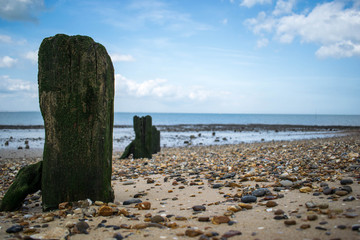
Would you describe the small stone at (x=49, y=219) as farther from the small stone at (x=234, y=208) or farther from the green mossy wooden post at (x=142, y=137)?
the green mossy wooden post at (x=142, y=137)

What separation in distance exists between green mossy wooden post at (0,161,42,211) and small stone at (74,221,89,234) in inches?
61.4

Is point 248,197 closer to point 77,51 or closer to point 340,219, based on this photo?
point 340,219

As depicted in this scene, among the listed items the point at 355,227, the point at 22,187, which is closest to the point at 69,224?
the point at 22,187

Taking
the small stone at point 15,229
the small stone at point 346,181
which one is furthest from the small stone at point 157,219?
the small stone at point 346,181

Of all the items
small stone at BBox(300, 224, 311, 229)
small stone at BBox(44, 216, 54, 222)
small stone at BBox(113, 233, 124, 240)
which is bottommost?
small stone at BBox(44, 216, 54, 222)

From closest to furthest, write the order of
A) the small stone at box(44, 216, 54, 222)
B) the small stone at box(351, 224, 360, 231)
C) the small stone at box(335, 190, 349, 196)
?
the small stone at box(351, 224, 360, 231) → the small stone at box(44, 216, 54, 222) → the small stone at box(335, 190, 349, 196)

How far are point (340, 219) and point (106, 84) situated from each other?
11.6 feet

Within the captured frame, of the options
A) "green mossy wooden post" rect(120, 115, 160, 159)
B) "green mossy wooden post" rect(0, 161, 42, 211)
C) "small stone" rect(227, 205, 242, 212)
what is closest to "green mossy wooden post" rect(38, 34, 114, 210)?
"green mossy wooden post" rect(0, 161, 42, 211)

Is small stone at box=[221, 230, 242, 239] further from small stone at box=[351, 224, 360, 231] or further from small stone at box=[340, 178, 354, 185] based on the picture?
small stone at box=[340, 178, 354, 185]

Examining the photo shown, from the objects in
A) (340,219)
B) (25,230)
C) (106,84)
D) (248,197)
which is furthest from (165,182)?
(340,219)

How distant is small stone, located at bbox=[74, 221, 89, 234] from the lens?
3.08m

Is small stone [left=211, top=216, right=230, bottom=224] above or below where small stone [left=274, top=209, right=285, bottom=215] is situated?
below

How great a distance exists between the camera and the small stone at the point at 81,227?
3.08 m

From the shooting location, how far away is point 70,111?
3986mm
